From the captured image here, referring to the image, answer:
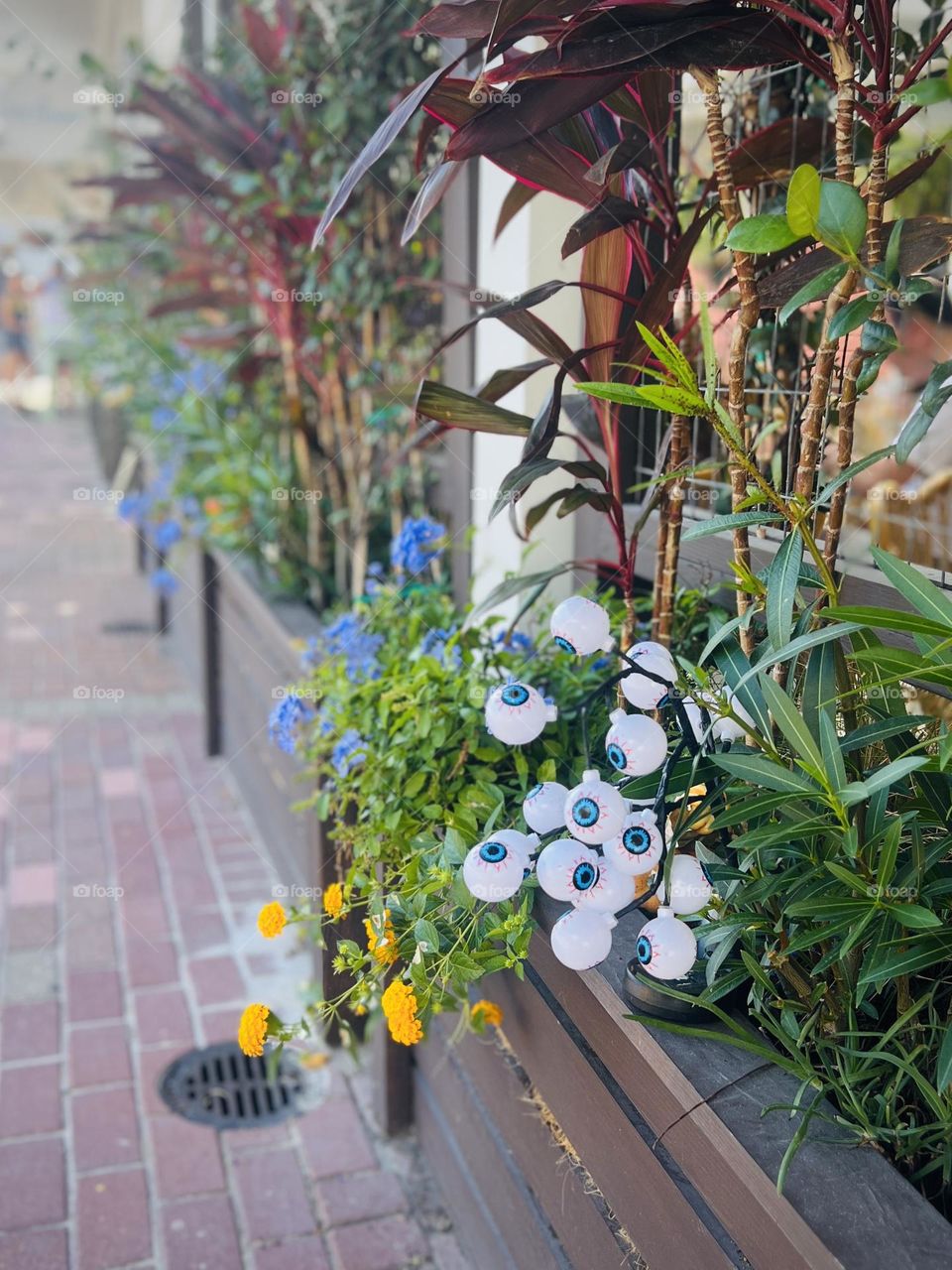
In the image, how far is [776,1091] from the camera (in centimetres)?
100

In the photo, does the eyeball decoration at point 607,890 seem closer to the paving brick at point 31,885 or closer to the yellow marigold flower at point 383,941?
the yellow marigold flower at point 383,941

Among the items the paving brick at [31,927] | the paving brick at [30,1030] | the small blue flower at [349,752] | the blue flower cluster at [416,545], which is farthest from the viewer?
the paving brick at [31,927]

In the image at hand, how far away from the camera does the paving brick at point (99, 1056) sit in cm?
219

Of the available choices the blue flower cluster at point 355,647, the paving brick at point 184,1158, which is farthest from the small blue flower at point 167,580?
the paving brick at point 184,1158

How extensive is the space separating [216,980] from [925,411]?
211 centimetres

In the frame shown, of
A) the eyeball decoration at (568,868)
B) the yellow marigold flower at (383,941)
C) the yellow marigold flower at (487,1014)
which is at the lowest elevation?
the yellow marigold flower at (487,1014)

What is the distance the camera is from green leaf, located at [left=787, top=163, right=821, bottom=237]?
2.54 ft

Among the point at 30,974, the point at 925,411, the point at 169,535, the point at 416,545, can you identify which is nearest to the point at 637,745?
the point at 925,411

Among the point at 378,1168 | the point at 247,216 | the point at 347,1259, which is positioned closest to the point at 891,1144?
the point at 347,1259

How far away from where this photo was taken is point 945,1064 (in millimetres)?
866

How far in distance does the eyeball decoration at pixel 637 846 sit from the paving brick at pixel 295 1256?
3.67 ft

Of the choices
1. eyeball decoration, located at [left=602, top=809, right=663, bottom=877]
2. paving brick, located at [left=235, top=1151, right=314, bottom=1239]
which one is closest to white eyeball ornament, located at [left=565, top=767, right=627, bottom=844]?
eyeball decoration, located at [left=602, top=809, right=663, bottom=877]

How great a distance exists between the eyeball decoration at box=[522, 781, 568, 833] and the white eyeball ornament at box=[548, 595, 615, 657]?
0.51 feet

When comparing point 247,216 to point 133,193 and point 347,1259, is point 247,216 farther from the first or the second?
point 347,1259
